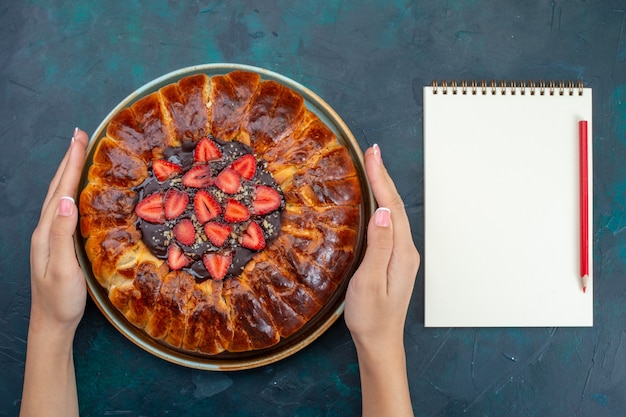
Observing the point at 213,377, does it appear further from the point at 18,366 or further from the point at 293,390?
the point at 18,366

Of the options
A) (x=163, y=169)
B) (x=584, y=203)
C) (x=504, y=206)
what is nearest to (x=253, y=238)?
(x=163, y=169)

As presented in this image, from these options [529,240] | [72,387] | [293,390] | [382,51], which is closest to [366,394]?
[293,390]

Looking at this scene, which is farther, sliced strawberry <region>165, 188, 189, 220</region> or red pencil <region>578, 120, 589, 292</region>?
red pencil <region>578, 120, 589, 292</region>

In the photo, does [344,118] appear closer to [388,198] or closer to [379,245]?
[388,198]

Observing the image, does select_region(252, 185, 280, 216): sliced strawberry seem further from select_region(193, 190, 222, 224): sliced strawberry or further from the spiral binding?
the spiral binding

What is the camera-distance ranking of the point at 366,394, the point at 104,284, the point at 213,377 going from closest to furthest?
the point at 104,284 < the point at 366,394 < the point at 213,377

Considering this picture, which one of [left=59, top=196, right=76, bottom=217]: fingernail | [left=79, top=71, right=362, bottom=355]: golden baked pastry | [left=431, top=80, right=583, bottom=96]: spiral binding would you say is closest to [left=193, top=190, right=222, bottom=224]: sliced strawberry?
[left=79, top=71, right=362, bottom=355]: golden baked pastry
